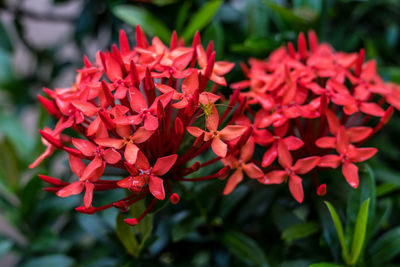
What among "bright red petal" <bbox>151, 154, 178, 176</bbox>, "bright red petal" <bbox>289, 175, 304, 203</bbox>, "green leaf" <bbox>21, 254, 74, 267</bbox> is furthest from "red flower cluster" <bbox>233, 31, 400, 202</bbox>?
"green leaf" <bbox>21, 254, 74, 267</bbox>

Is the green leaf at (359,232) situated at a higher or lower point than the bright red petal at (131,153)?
lower

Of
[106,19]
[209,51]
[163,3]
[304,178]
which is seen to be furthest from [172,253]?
[106,19]

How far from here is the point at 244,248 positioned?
620 mm

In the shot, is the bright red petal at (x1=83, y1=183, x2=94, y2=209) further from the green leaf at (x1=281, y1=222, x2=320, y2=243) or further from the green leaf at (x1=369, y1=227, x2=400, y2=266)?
the green leaf at (x1=369, y1=227, x2=400, y2=266)

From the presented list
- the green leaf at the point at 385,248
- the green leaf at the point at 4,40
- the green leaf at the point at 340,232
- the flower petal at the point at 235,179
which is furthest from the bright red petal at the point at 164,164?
the green leaf at the point at 4,40

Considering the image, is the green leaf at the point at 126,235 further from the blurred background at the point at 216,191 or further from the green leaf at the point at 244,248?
the green leaf at the point at 244,248

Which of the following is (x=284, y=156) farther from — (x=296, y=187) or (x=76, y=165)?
(x=76, y=165)

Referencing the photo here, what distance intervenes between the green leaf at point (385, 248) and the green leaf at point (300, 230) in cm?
9

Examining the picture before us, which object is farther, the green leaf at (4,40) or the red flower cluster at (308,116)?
the green leaf at (4,40)

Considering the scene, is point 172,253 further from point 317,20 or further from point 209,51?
point 317,20

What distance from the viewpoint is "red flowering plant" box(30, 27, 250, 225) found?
46 centimetres

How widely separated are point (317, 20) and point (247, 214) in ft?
1.46

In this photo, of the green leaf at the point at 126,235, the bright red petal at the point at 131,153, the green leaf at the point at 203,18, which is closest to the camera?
the bright red petal at the point at 131,153

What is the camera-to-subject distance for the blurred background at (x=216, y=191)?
609 millimetres
